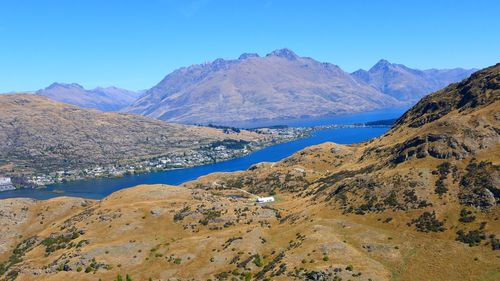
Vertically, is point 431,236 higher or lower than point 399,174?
lower

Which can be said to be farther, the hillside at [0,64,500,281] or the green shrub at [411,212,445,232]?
the green shrub at [411,212,445,232]

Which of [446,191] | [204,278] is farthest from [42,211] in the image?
[446,191]

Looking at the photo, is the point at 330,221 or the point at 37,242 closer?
the point at 330,221

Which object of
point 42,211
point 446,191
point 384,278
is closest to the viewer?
point 384,278

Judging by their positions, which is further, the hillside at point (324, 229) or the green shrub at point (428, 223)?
the green shrub at point (428, 223)

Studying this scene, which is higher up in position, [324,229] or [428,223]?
[428,223]

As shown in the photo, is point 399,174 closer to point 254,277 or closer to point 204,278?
point 254,277

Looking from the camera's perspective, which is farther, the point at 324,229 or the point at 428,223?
the point at 324,229

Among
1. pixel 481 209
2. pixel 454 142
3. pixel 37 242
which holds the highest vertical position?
pixel 454 142
